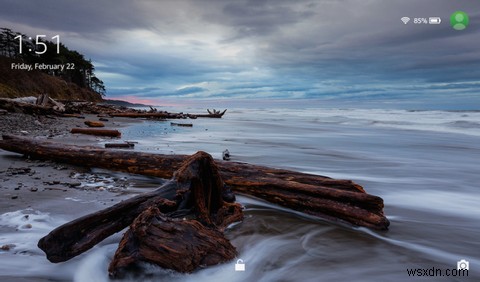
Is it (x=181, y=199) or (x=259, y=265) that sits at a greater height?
(x=181, y=199)

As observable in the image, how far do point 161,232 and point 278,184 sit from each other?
6.58 ft

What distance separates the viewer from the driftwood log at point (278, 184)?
348 cm

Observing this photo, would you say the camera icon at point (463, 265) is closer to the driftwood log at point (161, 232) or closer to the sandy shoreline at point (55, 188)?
the driftwood log at point (161, 232)

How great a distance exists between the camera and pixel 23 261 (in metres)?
2.53

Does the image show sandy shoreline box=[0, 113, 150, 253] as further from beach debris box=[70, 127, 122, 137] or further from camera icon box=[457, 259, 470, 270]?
beach debris box=[70, 127, 122, 137]

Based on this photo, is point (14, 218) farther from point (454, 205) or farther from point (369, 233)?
point (454, 205)

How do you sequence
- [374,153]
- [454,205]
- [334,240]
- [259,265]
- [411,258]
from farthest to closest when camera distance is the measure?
[374,153]
[454,205]
[334,240]
[411,258]
[259,265]

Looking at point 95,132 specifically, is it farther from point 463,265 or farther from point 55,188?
point 463,265

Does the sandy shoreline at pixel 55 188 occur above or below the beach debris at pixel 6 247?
above

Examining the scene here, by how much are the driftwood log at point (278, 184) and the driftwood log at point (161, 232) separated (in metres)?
1.10

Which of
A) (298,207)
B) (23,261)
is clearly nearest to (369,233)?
(298,207)

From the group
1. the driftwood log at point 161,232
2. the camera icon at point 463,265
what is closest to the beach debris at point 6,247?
the driftwood log at point 161,232

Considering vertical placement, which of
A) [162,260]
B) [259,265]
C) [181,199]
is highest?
[181,199]

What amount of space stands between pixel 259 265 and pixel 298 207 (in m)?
1.26
